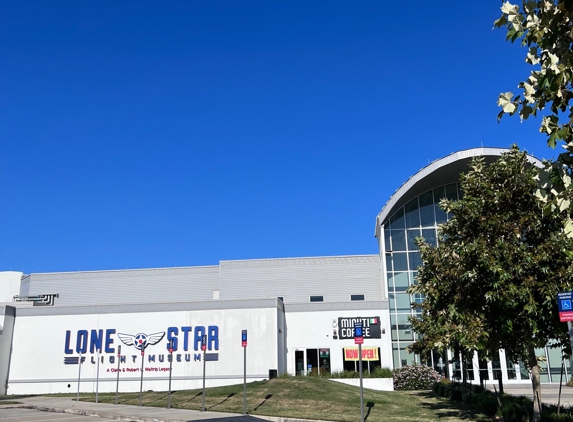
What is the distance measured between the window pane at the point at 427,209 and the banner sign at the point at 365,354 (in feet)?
37.4

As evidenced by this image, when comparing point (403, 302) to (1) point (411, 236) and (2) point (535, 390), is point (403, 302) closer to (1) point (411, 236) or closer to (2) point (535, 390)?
(1) point (411, 236)

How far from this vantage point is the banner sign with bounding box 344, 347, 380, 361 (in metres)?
38.1

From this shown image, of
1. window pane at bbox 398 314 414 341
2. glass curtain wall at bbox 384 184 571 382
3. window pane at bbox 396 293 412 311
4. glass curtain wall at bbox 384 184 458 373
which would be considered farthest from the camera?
window pane at bbox 396 293 412 311

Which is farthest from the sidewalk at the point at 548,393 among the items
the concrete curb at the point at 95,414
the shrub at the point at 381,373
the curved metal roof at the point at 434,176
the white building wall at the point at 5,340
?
the white building wall at the point at 5,340

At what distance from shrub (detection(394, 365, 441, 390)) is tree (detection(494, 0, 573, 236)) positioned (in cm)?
3317

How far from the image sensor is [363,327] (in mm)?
38906

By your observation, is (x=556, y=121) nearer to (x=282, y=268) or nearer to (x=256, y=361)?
(x=256, y=361)

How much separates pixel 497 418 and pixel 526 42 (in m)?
15.4

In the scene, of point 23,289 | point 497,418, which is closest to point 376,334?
point 497,418

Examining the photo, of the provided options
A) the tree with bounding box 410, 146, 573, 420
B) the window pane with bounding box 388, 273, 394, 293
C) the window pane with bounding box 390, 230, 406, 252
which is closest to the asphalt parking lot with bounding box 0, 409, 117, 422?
the tree with bounding box 410, 146, 573, 420

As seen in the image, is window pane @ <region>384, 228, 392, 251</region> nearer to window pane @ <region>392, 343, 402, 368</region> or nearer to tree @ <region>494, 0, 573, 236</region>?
window pane @ <region>392, 343, 402, 368</region>

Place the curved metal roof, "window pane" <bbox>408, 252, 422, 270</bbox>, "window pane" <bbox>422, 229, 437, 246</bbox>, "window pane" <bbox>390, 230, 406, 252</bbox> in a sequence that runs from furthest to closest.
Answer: "window pane" <bbox>390, 230, 406, 252</bbox>, "window pane" <bbox>408, 252, 422, 270</bbox>, "window pane" <bbox>422, 229, 437, 246</bbox>, the curved metal roof

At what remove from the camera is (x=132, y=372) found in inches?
1435

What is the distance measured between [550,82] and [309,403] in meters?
20.0
